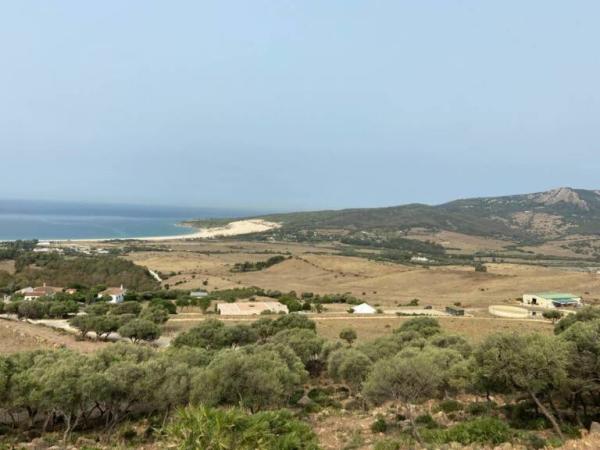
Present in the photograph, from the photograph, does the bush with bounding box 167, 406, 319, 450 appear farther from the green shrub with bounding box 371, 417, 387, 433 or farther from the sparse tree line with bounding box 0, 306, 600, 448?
the green shrub with bounding box 371, 417, 387, 433

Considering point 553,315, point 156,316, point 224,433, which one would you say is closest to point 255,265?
point 156,316

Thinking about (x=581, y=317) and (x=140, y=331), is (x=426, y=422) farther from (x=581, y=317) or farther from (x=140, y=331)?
(x=140, y=331)

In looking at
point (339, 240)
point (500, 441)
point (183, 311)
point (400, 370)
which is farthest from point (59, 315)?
point (339, 240)

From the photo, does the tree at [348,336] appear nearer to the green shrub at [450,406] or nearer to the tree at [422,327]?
the tree at [422,327]

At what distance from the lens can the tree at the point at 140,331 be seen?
37.4 m

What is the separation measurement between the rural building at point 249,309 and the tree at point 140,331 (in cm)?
1351

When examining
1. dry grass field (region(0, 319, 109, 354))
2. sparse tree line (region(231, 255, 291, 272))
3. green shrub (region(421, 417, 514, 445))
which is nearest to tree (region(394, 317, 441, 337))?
green shrub (region(421, 417, 514, 445))

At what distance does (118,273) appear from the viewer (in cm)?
Answer: 8625

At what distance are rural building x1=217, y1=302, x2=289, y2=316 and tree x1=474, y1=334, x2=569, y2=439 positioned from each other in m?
36.6

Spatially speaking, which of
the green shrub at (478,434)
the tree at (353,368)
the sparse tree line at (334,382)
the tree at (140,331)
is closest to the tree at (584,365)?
the sparse tree line at (334,382)

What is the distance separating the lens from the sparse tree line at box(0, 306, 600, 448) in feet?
50.9

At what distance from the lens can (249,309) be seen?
53.3 metres

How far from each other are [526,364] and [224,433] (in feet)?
35.1

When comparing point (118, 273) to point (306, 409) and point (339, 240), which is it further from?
point (339, 240)
